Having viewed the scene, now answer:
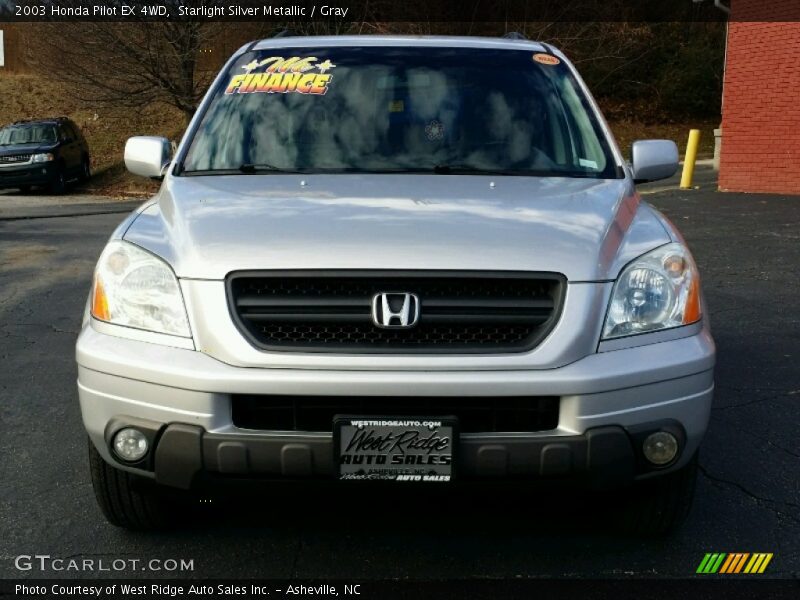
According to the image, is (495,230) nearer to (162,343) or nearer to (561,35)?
(162,343)

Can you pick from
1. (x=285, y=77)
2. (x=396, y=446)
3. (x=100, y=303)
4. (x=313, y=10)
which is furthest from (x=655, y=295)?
(x=313, y=10)

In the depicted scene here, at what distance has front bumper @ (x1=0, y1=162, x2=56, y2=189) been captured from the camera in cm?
2297

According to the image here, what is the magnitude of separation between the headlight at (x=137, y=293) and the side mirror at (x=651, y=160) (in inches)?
90.7

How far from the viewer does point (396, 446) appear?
10.00ft

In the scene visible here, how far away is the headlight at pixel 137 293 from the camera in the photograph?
3.20m

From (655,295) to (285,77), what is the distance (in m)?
2.10

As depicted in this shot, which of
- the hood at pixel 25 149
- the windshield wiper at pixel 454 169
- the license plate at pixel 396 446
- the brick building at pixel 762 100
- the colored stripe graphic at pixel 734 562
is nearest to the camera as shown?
the license plate at pixel 396 446

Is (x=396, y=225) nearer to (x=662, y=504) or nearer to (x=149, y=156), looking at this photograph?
(x=662, y=504)

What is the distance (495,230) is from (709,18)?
39.2m

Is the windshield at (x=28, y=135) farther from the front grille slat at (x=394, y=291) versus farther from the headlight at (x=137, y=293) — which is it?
the front grille slat at (x=394, y=291)

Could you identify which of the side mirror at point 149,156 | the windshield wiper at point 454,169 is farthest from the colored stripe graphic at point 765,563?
the side mirror at point 149,156

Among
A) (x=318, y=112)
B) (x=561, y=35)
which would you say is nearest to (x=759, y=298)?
(x=318, y=112)

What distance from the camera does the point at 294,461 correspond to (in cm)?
304

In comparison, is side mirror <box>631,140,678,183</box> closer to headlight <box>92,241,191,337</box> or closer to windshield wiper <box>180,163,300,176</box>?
windshield wiper <box>180,163,300,176</box>
